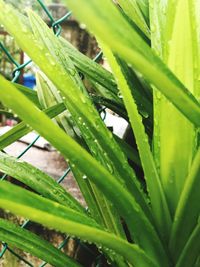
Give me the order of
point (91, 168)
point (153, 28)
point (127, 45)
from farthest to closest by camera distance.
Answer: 1. point (153, 28)
2. point (91, 168)
3. point (127, 45)

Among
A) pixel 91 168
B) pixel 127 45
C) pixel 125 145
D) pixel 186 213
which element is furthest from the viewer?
pixel 125 145

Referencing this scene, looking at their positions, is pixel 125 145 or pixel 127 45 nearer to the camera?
pixel 127 45

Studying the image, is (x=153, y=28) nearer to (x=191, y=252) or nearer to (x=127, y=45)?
(x=191, y=252)

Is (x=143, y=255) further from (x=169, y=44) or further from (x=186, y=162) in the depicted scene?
(x=169, y=44)

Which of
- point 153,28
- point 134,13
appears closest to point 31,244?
point 153,28

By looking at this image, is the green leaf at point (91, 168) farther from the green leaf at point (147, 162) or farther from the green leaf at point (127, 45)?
the green leaf at point (127, 45)

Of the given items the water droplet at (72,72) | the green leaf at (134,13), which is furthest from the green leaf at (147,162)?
the green leaf at (134,13)

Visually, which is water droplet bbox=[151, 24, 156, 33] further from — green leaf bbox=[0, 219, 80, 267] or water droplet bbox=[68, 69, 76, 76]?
green leaf bbox=[0, 219, 80, 267]

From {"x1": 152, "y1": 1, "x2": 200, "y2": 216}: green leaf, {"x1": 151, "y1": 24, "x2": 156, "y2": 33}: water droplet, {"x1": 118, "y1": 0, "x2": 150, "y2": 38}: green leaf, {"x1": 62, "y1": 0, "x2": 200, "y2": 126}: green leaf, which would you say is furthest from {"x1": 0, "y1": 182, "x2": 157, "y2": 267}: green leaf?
{"x1": 118, "y1": 0, "x2": 150, "y2": 38}: green leaf

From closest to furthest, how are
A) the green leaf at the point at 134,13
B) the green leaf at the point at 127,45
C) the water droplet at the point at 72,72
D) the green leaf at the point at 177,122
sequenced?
the green leaf at the point at 127,45
the green leaf at the point at 177,122
the water droplet at the point at 72,72
the green leaf at the point at 134,13
